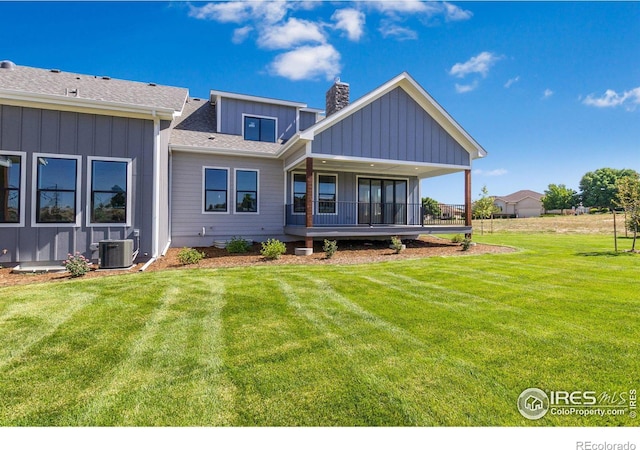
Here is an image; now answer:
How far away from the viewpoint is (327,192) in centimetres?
1386

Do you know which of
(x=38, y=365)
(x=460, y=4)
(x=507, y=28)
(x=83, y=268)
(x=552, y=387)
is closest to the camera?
(x=552, y=387)

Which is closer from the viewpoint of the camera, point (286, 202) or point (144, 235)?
point (144, 235)

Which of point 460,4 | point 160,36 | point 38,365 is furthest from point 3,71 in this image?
point 460,4

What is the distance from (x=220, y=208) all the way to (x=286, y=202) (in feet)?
8.79

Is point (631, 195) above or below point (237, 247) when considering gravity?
above

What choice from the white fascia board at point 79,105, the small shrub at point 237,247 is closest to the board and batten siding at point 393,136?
the small shrub at point 237,247

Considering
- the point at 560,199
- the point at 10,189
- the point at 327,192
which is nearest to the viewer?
the point at 10,189

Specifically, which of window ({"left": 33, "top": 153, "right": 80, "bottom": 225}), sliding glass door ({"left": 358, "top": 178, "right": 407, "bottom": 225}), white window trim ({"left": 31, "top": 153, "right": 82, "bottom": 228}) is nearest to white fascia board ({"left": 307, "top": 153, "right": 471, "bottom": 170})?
sliding glass door ({"left": 358, "top": 178, "right": 407, "bottom": 225})

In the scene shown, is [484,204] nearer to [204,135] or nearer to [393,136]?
[393,136]

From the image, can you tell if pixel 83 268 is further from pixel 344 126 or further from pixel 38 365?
pixel 344 126

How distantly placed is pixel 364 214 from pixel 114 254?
10063 mm

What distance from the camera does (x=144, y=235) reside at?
869 cm

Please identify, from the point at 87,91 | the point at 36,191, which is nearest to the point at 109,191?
the point at 36,191

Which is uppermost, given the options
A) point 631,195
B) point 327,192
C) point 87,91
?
point 87,91
